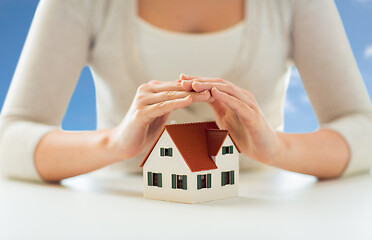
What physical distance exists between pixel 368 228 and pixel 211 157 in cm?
29

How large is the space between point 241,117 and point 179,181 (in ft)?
0.55

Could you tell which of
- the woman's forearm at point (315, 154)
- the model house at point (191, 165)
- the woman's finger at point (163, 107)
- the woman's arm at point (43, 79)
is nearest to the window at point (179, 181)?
the model house at point (191, 165)

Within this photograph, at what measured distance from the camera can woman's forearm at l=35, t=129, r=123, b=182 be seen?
1.04 meters

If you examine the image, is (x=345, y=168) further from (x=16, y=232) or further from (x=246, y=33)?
(x=16, y=232)

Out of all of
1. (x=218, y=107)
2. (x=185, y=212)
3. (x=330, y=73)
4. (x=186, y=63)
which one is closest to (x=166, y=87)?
(x=218, y=107)

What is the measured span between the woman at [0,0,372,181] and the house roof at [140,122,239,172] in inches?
10.2

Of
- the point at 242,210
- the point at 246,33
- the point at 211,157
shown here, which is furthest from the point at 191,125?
the point at 246,33

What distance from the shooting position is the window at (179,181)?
86 centimetres

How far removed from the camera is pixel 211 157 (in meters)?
0.90

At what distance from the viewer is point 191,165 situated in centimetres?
85

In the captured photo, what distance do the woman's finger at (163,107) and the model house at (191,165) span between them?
34 mm

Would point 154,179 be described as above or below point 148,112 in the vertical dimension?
below

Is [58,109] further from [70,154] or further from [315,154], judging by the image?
[315,154]

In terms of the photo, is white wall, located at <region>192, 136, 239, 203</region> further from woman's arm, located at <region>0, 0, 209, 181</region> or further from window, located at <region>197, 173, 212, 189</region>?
woman's arm, located at <region>0, 0, 209, 181</region>
